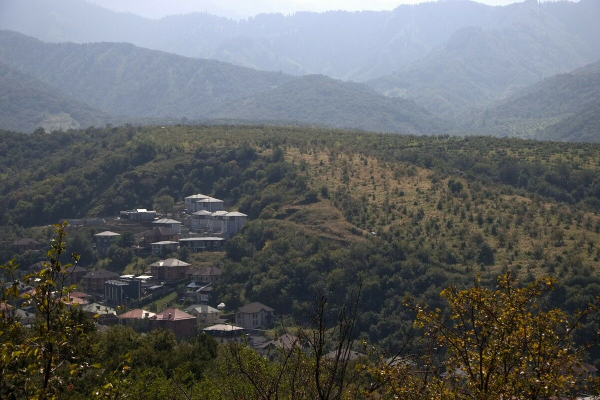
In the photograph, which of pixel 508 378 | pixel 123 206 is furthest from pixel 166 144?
pixel 508 378

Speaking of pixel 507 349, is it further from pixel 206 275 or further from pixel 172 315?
pixel 206 275

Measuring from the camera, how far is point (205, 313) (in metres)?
55.1

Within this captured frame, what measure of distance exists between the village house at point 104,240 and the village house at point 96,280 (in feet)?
23.8

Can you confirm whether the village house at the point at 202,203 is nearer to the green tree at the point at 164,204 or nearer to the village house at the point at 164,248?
the green tree at the point at 164,204

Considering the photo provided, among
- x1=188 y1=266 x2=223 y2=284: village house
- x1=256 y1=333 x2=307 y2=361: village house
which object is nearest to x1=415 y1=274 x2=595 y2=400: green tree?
x1=256 y1=333 x2=307 y2=361: village house

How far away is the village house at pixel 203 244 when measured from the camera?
70.1 m

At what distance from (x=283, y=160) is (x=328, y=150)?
642 centimetres

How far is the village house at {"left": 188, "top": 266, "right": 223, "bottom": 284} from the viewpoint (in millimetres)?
61744

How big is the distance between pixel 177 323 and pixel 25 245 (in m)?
22.9

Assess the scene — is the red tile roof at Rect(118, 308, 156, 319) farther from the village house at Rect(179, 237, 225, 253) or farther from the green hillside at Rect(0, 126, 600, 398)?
the village house at Rect(179, 237, 225, 253)

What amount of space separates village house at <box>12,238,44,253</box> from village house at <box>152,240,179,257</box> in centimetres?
866

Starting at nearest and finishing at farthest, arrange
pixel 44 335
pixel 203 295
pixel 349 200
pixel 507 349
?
pixel 44 335
pixel 507 349
pixel 203 295
pixel 349 200

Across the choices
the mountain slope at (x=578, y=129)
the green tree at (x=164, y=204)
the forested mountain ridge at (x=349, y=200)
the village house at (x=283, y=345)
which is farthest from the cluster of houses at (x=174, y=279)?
the mountain slope at (x=578, y=129)

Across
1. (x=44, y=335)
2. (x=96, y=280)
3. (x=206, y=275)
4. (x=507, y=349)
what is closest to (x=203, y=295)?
(x=206, y=275)
